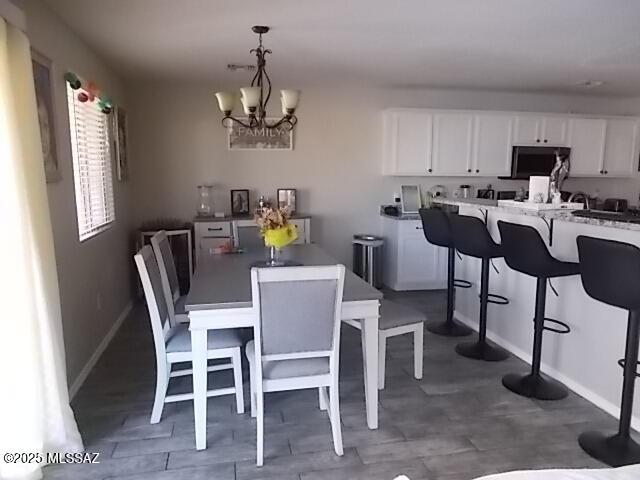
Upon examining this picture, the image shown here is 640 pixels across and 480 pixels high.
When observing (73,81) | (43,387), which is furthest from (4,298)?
(73,81)

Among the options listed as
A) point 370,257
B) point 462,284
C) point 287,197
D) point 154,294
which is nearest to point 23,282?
point 154,294

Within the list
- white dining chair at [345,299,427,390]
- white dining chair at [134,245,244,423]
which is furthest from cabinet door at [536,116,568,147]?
white dining chair at [134,245,244,423]

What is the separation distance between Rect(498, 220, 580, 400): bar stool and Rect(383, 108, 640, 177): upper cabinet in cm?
265

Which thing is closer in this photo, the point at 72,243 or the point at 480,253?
the point at 72,243

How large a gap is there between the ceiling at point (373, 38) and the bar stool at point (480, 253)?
4.30 ft

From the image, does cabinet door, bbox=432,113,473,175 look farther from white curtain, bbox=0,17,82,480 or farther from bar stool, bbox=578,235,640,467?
white curtain, bbox=0,17,82,480

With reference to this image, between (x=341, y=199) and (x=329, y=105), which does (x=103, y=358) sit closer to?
(x=341, y=199)

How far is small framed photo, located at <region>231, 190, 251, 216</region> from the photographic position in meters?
5.41

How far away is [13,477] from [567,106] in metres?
6.42

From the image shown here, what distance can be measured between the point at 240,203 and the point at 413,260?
6.79ft

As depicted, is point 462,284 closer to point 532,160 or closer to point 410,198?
point 410,198

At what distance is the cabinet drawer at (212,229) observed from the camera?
16.6ft

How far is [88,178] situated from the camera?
3645 mm

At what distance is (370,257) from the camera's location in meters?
5.41
